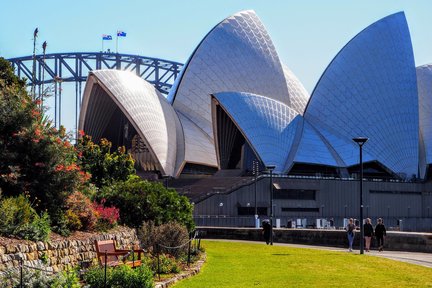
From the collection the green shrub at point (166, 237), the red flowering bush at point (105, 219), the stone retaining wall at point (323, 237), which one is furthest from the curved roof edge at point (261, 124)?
the red flowering bush at point (105, 219)

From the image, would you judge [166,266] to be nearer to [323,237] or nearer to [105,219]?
[105,219]

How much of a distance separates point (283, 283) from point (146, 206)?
1045cm

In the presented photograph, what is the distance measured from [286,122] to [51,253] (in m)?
57.0

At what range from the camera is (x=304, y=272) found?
18.1m

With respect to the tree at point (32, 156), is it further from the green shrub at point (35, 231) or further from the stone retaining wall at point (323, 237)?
the stone retaining wall at point (323, 237)

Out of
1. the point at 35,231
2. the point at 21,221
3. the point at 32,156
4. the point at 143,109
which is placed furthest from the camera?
the point at 143,109

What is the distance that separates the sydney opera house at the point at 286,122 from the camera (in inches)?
2672

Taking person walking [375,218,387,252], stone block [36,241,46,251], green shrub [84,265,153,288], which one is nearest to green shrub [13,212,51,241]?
stone block [36,241,46,251]

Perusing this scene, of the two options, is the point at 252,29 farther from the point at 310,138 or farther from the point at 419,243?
the point at 419,243

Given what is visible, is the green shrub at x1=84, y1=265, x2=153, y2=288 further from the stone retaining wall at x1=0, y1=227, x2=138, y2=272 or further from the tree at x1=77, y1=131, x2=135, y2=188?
the tree at x1=77, y1=131, x2=135, y2=188

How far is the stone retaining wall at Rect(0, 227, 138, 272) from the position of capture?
13023 mm

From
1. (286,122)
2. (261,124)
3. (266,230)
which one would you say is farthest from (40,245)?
(286,122)

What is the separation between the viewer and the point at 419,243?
27.8m

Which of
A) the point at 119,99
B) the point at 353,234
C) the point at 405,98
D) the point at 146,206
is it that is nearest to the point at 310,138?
the point at 405,98
